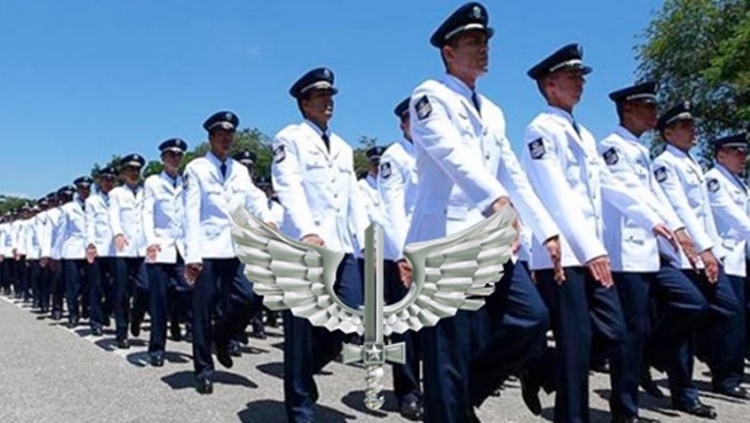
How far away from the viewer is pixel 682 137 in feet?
21.3

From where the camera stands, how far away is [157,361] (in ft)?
25.6

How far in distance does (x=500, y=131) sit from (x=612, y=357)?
1.94 m

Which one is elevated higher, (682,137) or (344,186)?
(682,137)

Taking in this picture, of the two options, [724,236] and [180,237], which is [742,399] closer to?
[724,236]

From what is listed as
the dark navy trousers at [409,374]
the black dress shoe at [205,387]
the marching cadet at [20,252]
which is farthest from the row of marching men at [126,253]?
the marching cadet at [20,252]

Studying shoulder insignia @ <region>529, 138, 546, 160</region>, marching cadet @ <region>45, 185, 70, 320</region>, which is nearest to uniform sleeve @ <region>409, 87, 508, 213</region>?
shoulder insignia @ <region>529, 138, 546, 160</region>

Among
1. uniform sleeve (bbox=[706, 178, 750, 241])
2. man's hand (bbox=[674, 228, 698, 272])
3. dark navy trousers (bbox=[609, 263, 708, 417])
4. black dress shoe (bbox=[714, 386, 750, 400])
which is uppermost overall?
uniform sleeve (bbox=[706, 178, 750, 241])

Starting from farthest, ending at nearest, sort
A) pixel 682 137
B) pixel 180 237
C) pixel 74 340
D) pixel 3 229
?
1. pixel 3 229
2. pixel 74 340
3. pixel 180 237
4. pixel 682 137

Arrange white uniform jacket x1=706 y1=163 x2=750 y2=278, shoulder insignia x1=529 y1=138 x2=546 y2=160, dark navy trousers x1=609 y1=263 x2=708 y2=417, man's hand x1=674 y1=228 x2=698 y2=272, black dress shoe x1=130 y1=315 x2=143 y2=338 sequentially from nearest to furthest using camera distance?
shoulder insignia x1=529 y1=138 x2=546 y2=160, dark navy trousers x1=609 y1=263 x2=708 y2=417, man's hand x1=674 y1=228 x2=698 y2=272, white uniform jacket x1=706 y1=163 x2=750 y2=278, black dress shoe x1=130 y1=315 x2=143 y2=338

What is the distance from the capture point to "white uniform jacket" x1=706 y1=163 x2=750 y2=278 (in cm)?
719

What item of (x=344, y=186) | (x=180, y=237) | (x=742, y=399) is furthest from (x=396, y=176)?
(x=742, y=399)

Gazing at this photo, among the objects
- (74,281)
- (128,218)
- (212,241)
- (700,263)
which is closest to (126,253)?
(128,218)

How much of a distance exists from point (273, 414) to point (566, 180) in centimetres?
244

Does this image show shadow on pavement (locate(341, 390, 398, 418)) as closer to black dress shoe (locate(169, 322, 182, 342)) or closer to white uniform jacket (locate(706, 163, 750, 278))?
white uniform jacket (locate(706, 163, 750, 278))
